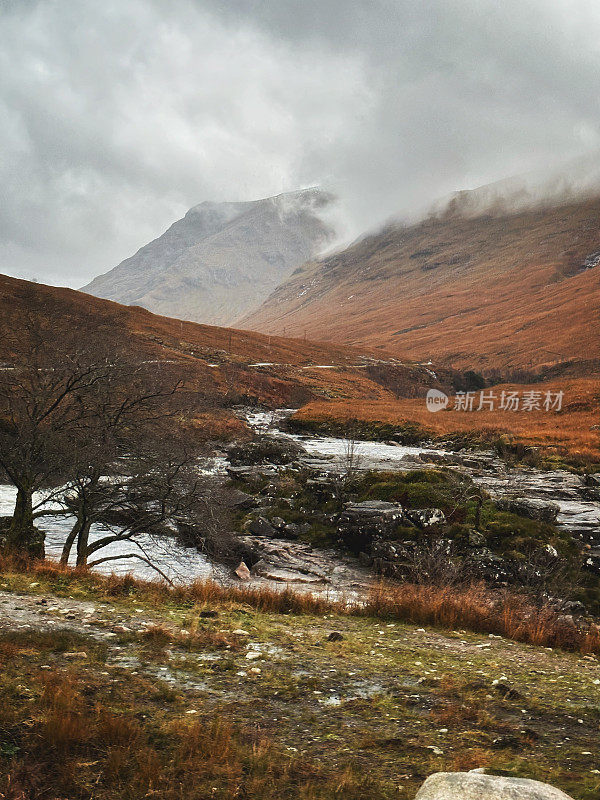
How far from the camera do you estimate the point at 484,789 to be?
334 centimetres

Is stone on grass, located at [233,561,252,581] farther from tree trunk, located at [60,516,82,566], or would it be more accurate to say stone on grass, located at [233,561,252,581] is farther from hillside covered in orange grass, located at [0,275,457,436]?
hillside covered in orange grass, located at [0,275,457,436]

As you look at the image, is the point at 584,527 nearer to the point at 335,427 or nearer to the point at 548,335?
the point at 335,427

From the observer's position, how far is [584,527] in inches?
822

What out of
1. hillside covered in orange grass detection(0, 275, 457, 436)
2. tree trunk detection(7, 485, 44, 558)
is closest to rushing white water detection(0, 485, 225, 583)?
tree trunk detection(7, 485, 44, 558)

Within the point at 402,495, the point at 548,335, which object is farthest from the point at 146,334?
the point at 548,335

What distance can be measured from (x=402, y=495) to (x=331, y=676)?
17199 mm

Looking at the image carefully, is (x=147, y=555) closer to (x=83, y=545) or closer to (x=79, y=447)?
(x=83, y=545)

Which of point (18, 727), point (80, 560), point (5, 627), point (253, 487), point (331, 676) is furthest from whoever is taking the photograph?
point (253, 487)

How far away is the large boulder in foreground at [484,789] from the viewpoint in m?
3.30

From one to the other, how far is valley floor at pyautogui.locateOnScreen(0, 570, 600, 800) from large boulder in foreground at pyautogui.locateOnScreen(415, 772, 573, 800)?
0.66 metres

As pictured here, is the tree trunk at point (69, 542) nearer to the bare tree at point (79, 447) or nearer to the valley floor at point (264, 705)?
the bare tree at point (79, 447)

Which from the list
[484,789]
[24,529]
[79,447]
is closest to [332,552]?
[79,447]

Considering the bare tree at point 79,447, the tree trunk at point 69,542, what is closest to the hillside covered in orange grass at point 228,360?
the bare tree at point 79,447

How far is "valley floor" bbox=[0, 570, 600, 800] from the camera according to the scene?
4.11m
